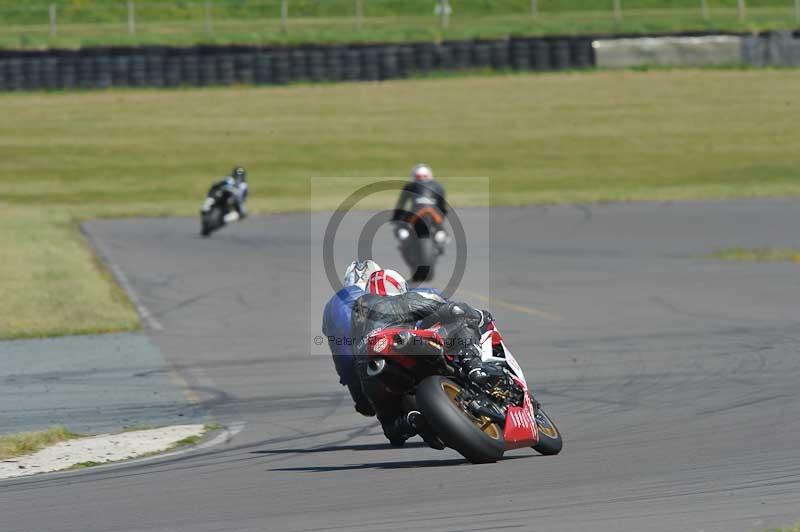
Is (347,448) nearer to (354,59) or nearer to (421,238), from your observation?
(421,238)

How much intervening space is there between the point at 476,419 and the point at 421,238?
40.5 feet

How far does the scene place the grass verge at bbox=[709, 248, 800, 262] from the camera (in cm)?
2133

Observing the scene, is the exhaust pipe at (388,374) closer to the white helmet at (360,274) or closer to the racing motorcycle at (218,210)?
the white helmet at (360,274)

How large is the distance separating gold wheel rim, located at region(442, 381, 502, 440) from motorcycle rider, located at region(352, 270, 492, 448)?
0.17 m

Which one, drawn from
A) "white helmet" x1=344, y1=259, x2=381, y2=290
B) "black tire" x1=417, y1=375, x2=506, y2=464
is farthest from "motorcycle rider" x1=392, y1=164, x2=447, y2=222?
"black tire" x1=417, y1=375, x2=506, y2=464

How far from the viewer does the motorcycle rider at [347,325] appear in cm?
887

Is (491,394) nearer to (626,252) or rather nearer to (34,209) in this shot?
(626,252)

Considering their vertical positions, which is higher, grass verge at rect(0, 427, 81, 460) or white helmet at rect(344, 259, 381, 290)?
white helmet at rect(344, 259, 381, 290)

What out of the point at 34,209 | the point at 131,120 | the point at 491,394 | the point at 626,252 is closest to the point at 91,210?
the point at 34,209

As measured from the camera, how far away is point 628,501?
6.97 m

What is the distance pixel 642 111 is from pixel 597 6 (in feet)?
47.9

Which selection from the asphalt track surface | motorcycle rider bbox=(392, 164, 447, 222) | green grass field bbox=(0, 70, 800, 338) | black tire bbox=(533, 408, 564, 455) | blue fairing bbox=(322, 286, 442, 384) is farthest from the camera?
green grass field bbox=(0, 70, 800, 338)

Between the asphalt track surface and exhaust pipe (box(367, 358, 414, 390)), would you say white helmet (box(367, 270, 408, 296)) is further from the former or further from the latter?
Answer: the asphalt track surface

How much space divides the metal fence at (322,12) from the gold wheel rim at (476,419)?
41.4 m
